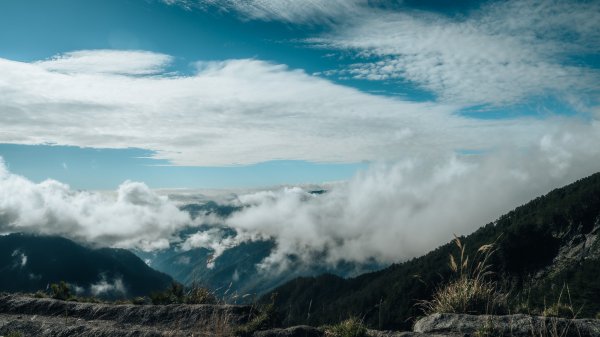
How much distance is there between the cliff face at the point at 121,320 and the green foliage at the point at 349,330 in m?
2.21

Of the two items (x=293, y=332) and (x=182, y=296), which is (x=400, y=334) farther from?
(x=182, y=296)

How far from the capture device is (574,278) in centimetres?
15425

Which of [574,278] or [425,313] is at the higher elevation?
[425,313]

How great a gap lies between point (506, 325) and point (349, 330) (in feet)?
9.77

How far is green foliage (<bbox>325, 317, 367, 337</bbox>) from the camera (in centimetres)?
795

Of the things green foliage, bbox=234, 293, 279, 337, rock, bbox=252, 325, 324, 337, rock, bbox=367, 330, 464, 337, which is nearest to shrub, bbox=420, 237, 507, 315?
rock, bbox=367, 330, 464, 337

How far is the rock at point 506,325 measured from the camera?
7.30 m

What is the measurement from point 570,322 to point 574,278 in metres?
183

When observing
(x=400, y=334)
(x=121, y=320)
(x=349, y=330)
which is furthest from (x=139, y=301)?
(x=400, y=334)

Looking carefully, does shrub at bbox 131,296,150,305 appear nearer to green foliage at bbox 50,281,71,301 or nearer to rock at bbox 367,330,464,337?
green foliage at bbox 50,281,71,301

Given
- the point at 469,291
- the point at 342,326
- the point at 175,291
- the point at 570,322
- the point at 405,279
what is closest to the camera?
the point at 570,322

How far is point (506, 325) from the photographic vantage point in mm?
7480

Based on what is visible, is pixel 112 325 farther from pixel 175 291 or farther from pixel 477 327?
pixel 477 327

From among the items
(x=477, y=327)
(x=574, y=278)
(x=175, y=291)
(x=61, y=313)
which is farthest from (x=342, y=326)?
(x=574, y=278)
